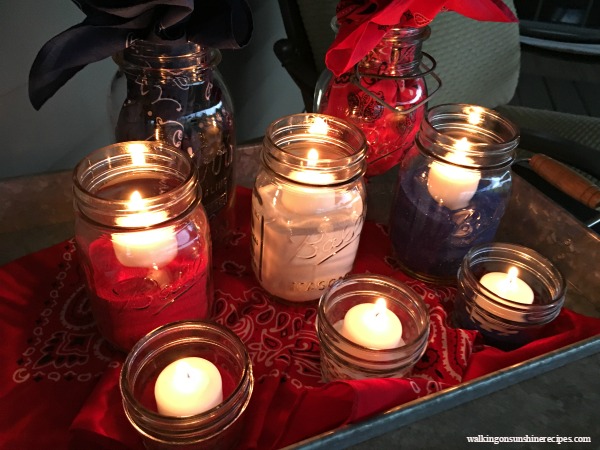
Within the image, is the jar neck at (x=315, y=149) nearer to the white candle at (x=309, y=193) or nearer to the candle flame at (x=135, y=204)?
the white candle at (x=309, y=193)

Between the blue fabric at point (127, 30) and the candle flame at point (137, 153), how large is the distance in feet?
0.27

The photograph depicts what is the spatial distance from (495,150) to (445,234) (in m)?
0.10

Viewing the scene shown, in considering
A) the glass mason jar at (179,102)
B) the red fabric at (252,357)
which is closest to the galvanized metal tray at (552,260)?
the red fabric at (252,357)

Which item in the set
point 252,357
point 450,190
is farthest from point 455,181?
point 252,357

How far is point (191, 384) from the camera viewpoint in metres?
0.43

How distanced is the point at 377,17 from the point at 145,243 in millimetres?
295

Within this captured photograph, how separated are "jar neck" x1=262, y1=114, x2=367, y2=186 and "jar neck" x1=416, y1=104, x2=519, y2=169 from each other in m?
0.08

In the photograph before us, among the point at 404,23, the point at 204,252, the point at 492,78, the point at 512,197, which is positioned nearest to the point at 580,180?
the point at 512,197

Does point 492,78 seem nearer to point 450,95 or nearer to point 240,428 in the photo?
point 450,95

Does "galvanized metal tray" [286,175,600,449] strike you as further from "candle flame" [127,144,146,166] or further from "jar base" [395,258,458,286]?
"candle flame" [127,144,146,166]

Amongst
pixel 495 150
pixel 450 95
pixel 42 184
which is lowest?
pixel 450 95

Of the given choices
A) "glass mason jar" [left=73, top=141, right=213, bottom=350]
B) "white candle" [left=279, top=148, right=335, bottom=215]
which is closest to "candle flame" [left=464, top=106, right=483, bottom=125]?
"white candle" [left=279, top=148, right=335, bottom=215]

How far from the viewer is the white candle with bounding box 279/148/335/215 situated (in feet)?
1.70

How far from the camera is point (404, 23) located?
58 cm
